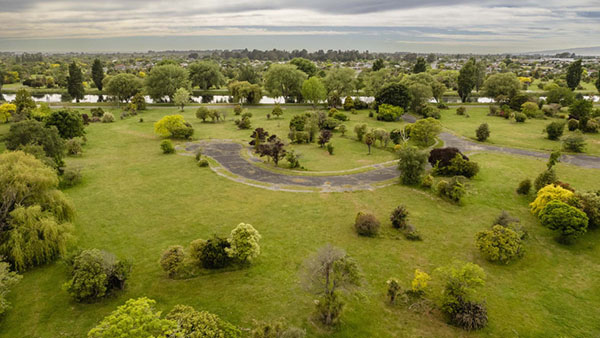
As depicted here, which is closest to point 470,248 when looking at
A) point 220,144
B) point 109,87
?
point 220,144

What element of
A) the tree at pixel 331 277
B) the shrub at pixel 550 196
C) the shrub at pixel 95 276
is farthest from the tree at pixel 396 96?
the shrub at pixel 95 276

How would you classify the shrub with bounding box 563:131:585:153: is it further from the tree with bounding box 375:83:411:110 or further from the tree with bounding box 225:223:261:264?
the tree with bounding box 225:223:261:264

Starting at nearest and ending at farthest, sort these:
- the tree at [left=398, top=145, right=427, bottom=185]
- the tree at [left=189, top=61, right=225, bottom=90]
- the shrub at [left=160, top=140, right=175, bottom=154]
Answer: the tree at [left=398, top=145, right=427, bottom=185] < the shrub at [left=160, top=140, right=175, bottom=154] < the tree at [left=189, top=61, right=225, bottom=90]

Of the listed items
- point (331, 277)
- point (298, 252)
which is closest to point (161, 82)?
point (298, 252)

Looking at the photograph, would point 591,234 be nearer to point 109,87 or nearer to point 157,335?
point 157,335

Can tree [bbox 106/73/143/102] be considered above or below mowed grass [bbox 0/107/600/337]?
above

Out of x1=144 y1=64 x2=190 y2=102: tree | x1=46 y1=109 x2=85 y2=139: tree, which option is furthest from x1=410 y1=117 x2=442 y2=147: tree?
x1=144 y1=64 x2=190 y2=102: tree

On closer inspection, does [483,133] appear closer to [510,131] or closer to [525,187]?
[510,131]
